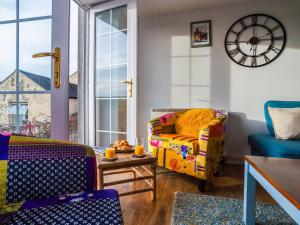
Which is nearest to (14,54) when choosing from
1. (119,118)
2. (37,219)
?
(37,219)

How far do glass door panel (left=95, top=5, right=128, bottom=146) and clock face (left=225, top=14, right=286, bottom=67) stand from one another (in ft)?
4.87

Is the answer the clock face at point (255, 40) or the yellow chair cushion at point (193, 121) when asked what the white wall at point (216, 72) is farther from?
the yellow chair cushion at point (193, 121)

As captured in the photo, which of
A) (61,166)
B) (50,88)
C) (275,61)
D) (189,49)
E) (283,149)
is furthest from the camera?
(189,49)

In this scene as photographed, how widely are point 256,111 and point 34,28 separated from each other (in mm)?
2619

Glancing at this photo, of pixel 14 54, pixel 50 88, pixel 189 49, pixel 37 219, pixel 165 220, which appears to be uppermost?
pixel 189 49

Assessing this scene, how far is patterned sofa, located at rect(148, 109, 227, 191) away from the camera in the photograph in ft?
5.97

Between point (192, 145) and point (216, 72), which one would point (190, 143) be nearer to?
point (192, 145)

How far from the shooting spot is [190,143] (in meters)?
1.90

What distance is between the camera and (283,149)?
5.65 feet

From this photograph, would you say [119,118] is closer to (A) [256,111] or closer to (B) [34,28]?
(B) [34,28]

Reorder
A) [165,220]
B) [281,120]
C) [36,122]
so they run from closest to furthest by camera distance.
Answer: [36,122], [165,220], [281,120]

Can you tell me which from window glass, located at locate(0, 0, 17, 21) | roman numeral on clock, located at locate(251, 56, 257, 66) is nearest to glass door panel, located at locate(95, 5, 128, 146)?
→ window glass, located at locate(0, 0, 17, 21)

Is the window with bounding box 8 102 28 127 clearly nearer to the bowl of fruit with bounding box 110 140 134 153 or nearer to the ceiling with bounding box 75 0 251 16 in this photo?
the bowl of fruit with bounding box 110 140 134 153

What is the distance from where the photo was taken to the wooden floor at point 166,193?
1426mm
